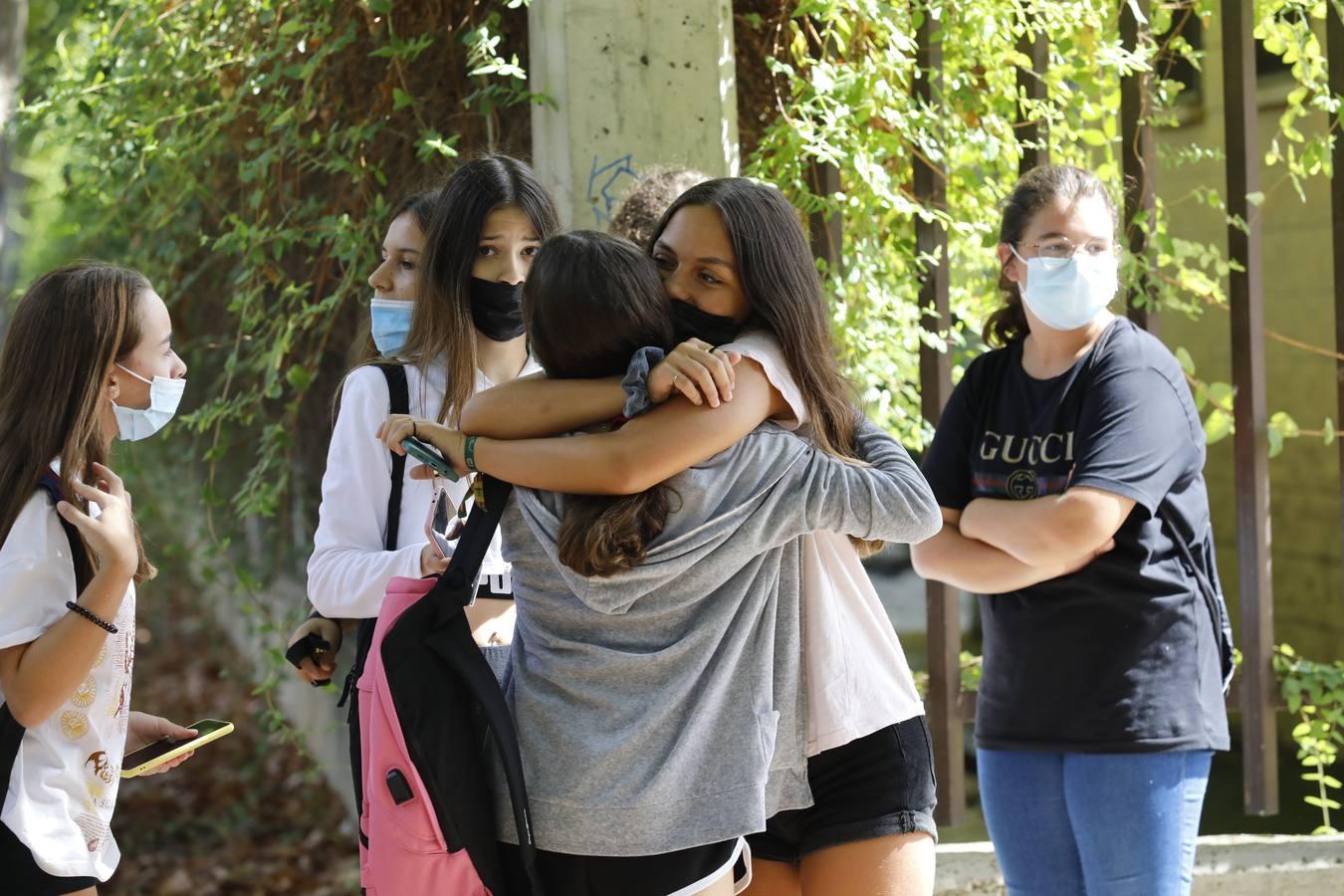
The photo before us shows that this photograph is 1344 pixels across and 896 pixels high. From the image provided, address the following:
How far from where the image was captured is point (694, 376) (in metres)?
1.74

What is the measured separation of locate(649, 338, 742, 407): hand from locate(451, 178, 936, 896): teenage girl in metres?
0.04

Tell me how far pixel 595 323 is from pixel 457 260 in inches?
25.9

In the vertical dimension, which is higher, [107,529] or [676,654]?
[107,529]

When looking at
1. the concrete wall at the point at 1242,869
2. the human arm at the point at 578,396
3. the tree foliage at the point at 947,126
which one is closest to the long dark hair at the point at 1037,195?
the tree foliage at the point at 947,126

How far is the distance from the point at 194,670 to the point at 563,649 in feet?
28.5

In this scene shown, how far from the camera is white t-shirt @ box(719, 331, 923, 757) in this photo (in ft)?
6.18

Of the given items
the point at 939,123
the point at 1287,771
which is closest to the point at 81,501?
the point at 939,123

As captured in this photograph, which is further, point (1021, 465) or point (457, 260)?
point (1021, 465)

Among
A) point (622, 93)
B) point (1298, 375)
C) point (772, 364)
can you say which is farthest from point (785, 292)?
point (1298, 375)

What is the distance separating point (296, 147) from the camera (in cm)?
356

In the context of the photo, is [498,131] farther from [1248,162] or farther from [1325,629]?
[1325,629]

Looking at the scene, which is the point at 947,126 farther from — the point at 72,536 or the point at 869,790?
the point at 72,536

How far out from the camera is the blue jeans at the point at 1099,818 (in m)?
2.46

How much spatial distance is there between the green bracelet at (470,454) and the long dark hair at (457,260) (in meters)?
0.46
